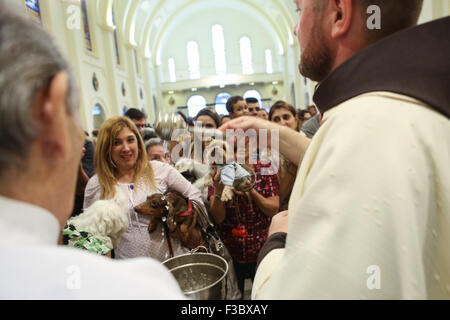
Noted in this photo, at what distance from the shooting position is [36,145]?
50cm

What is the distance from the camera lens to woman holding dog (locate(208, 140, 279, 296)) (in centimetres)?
216

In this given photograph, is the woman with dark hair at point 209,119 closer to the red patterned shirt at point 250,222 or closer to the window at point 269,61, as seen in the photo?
the red patterned shirt at point 250,222

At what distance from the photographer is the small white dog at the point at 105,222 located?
161cm

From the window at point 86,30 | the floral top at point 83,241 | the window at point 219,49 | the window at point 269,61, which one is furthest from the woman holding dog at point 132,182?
the window at point 269,61

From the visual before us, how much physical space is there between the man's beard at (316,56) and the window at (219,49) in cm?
2555

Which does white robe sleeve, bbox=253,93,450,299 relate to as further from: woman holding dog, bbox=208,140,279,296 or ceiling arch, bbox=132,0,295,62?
ceiling arch, bbox=132,0,295,62

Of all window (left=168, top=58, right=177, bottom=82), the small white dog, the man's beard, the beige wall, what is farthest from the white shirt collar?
window (left=168, top=58, right=177, bottom=82)

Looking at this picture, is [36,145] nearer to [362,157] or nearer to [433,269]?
[362,157]

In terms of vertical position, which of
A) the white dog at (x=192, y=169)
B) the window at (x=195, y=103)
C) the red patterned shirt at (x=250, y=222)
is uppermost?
the window at (x=195, y=103)

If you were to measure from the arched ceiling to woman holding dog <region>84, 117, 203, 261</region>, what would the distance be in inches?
586

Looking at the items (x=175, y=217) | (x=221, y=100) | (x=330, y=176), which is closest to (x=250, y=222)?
(x=175, y=217)

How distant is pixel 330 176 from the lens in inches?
24.6

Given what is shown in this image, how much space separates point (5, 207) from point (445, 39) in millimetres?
1050
